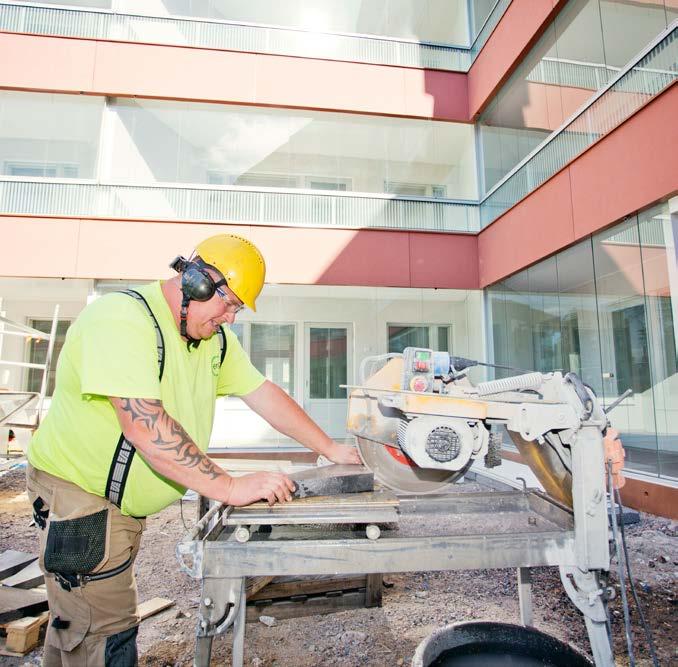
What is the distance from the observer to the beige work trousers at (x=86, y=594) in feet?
4.22

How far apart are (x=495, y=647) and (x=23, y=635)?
214 centimetres

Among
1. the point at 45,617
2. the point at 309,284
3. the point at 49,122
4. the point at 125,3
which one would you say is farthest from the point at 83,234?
the point at 45,617

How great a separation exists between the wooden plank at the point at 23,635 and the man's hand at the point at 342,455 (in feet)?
5.62

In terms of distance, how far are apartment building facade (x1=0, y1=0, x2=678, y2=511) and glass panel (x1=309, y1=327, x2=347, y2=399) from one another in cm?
2

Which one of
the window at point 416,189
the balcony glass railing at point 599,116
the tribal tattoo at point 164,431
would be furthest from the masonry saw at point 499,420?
the window at point 416,189

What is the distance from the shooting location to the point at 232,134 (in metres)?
7.66

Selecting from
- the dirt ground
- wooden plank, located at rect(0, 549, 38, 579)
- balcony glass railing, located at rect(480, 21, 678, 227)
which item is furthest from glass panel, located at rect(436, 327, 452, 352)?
wooden plank, located at rect(0, 549, 38, 579)

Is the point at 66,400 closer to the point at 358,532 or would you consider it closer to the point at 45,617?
the point at 358,532

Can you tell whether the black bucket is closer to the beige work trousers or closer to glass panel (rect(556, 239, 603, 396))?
the beige work trousers

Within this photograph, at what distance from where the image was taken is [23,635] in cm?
215

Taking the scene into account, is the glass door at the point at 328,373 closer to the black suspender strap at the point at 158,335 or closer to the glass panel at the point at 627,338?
the glass panel at the point at 627,338

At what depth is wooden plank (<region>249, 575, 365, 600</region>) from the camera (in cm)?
239

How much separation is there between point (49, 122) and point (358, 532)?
8.48m

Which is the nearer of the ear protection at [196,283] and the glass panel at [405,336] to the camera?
the ear protection at [196,283]
